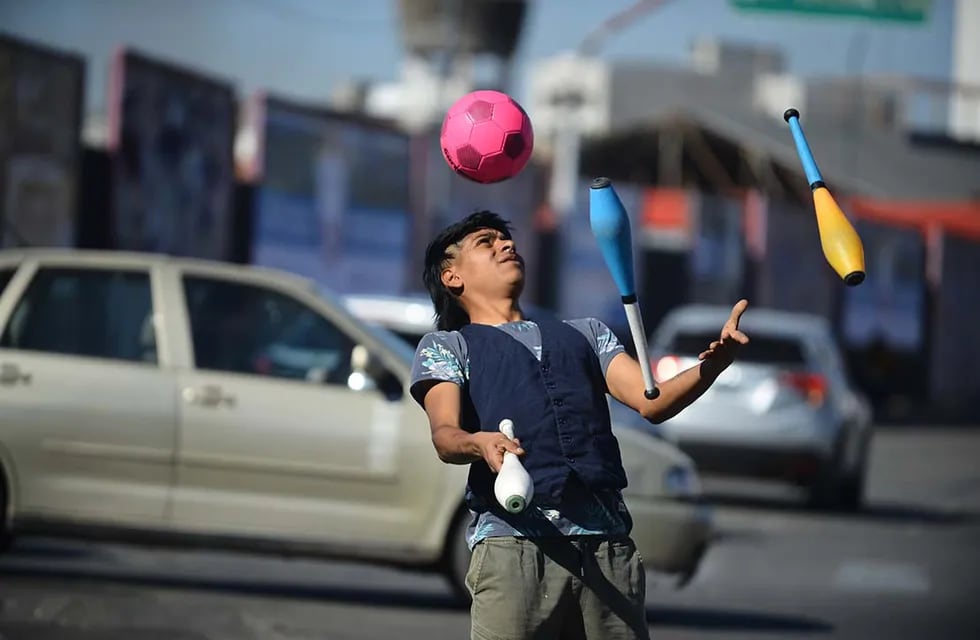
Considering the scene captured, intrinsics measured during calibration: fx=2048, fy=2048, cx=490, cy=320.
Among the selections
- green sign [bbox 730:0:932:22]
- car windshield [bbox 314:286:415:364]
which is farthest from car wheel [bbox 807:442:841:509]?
green sign [bbox 730:0:932:22]

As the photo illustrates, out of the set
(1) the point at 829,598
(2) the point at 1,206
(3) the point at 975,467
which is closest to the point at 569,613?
(1) the point at 829,598

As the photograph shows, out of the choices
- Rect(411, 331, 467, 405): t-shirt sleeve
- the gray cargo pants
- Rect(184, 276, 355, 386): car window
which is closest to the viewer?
the gray cargo pants

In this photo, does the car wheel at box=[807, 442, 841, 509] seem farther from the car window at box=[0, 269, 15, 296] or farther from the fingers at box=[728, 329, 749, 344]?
the fingers at box=[728, 329, 749, 344]

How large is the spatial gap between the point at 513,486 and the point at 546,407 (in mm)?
559

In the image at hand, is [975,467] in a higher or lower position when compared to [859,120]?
lower

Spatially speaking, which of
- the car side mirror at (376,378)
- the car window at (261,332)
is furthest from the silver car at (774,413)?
the car side mirror at (376,378)

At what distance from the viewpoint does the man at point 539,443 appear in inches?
182

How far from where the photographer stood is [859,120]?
2739 inches

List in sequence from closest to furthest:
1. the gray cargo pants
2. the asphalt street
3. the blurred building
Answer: the gray cargo pants
the asphalt street
the blurred building

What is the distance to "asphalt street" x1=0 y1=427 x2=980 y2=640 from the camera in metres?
9.01

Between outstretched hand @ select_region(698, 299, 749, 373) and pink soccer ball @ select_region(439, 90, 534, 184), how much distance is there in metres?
0.95

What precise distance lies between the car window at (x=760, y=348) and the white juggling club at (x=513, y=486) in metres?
13.1

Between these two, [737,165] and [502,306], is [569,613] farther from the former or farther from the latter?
[737,165]

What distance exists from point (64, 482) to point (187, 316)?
100 cm
